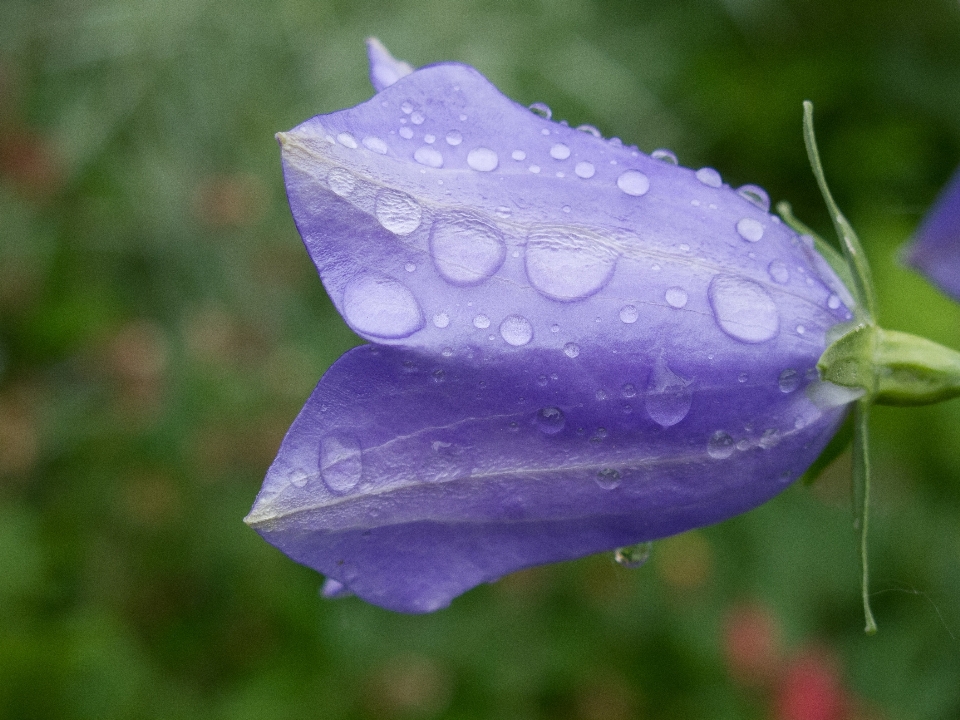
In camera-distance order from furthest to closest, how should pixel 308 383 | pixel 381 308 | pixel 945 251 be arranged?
pixel 308 383, pixel 945 251, pixel 381 308

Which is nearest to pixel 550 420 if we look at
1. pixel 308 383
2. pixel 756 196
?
pixel 756 196

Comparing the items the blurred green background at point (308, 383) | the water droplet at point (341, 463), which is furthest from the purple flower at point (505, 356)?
the blurred green background at point (308, 383)

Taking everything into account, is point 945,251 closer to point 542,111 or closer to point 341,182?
point 542,111

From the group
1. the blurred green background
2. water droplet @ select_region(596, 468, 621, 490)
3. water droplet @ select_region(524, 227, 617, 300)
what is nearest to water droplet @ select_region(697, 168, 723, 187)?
water droplet @ select_region(524, 227, 617, 300)


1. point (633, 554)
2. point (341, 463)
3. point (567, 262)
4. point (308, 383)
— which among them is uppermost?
point (567, 262)

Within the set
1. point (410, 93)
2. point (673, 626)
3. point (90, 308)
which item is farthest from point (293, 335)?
point (410, 93)

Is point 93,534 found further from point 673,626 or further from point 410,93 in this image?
point 410,93
